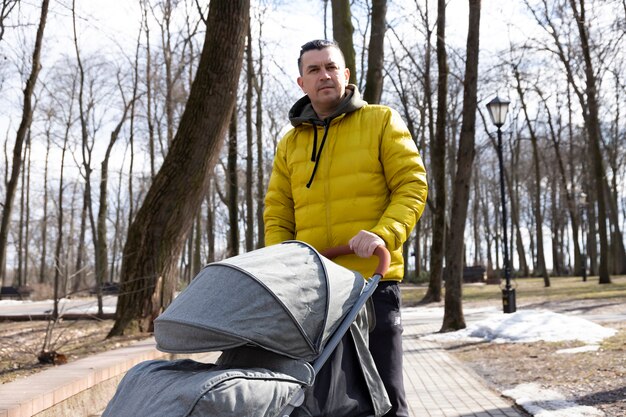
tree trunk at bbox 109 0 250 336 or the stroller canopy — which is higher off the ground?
tree trunk at bbox 109 0 250 336

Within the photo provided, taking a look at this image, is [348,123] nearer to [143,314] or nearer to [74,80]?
[143,314]

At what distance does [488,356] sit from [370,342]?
7390 millimetres

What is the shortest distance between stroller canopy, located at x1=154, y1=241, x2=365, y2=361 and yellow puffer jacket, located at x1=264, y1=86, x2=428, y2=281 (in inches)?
24.0

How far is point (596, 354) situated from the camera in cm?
892

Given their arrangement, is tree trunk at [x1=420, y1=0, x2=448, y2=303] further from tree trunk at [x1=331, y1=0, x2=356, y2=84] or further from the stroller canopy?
the stroller canopy

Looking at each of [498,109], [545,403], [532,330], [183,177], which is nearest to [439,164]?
[498,109]

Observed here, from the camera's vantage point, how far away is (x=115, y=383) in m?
6.74

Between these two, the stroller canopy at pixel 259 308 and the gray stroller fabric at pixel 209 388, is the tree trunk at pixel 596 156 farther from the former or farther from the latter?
the gray stroller fabric at pixel 209 388

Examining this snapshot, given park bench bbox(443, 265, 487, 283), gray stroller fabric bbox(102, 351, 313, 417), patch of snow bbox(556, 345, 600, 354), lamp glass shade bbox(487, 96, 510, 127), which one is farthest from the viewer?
park bench bbox(443, 265, 487, 283)

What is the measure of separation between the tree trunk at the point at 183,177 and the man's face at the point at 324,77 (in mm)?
6603

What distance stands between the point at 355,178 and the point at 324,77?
473 millimetres

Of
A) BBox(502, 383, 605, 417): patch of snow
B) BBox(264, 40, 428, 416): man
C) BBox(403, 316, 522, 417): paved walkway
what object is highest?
BBox(264, 40, 428, 416): man

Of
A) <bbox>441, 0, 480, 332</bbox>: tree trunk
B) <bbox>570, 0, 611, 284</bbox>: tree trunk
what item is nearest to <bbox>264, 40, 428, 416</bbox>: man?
<bbox>441, 0, 480, 332</bbox>: tree trunk

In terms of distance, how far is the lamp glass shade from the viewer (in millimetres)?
16047
